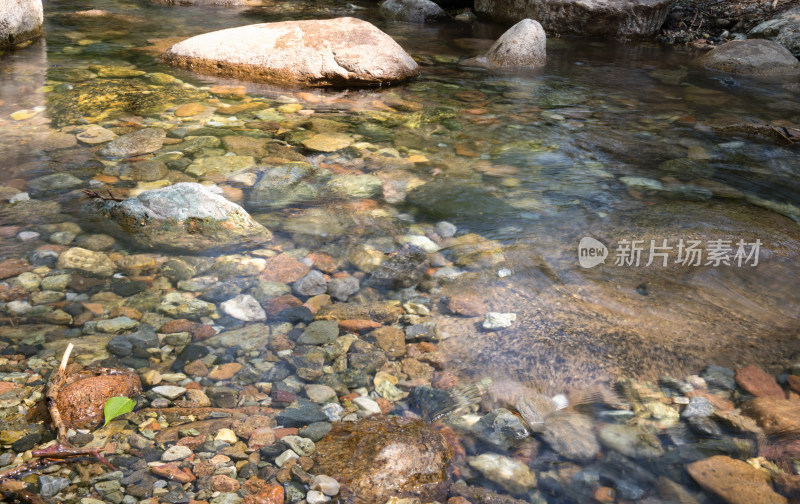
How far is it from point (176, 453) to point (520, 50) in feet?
22.7

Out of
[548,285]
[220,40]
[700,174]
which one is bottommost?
[548,285]

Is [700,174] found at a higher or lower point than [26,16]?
lower

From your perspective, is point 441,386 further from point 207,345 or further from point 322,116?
point 322,116

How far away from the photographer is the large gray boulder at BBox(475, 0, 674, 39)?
935cm

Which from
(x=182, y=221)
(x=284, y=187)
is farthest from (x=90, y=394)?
(x=284, y=187)

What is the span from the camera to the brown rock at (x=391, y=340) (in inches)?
104

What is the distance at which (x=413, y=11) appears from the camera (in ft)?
35.0

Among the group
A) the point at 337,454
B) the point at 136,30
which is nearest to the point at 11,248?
the point at 337,454

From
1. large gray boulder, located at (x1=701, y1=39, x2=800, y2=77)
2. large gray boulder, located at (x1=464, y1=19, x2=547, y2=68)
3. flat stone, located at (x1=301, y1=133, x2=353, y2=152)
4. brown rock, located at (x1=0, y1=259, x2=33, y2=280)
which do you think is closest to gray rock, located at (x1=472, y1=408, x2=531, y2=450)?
brown rock, located at (x1=0, y1=259, x2=33, y2=280)

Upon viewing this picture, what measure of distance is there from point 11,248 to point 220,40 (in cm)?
405

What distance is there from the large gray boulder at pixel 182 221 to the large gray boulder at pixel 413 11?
8.09 metres

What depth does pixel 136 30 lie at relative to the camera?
836 cm

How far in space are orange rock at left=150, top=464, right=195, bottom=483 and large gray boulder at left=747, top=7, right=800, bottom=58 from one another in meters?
9.38

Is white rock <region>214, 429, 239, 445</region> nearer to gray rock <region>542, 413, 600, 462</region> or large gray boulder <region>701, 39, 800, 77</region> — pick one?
gray rock <region>542, 413, 600, 462</region>
